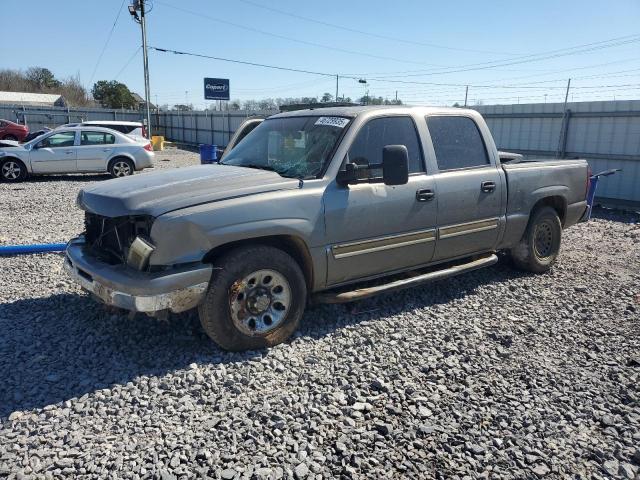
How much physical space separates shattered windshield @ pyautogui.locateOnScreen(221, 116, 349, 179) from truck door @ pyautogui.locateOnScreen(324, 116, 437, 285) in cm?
23

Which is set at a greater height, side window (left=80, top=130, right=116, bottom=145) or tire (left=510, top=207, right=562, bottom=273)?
side window (left=80, top=130, right=116, bottom=145)

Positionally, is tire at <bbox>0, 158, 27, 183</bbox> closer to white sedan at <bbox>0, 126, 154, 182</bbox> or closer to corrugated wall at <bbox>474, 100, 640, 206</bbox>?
white sedan at <bbox>0, 126, 154, 182</bbox>

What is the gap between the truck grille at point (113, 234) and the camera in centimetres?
370

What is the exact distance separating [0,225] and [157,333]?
603cm

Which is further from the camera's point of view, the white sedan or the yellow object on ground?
the yellow object on ground

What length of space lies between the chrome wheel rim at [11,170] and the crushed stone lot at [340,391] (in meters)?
10.7

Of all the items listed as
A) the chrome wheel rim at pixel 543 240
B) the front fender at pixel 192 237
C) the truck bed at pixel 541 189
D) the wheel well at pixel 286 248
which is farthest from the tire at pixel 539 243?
the front fender at pixel 192 237

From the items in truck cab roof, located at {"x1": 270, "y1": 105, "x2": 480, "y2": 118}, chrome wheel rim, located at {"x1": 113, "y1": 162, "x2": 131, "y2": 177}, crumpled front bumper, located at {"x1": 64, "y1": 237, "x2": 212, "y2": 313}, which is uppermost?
truck cab roof, located at {"x1": 270, "y1": 105, "x2": 480, "y2": 118}

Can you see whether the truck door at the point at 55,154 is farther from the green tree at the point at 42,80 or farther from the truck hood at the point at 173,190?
the green tree at the point at 42,80

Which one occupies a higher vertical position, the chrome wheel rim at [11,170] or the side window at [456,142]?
the side window at [456,142]

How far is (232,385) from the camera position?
11.5 feet

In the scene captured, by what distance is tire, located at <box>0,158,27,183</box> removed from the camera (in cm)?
1426

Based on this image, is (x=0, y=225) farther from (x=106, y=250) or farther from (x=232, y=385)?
(x=232, y=385)

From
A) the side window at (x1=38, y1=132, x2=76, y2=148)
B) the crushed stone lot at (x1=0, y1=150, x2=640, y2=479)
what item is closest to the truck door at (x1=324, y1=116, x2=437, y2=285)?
the crushed stone lot at (x1=0, y1=150, x2=640, y2=479)
